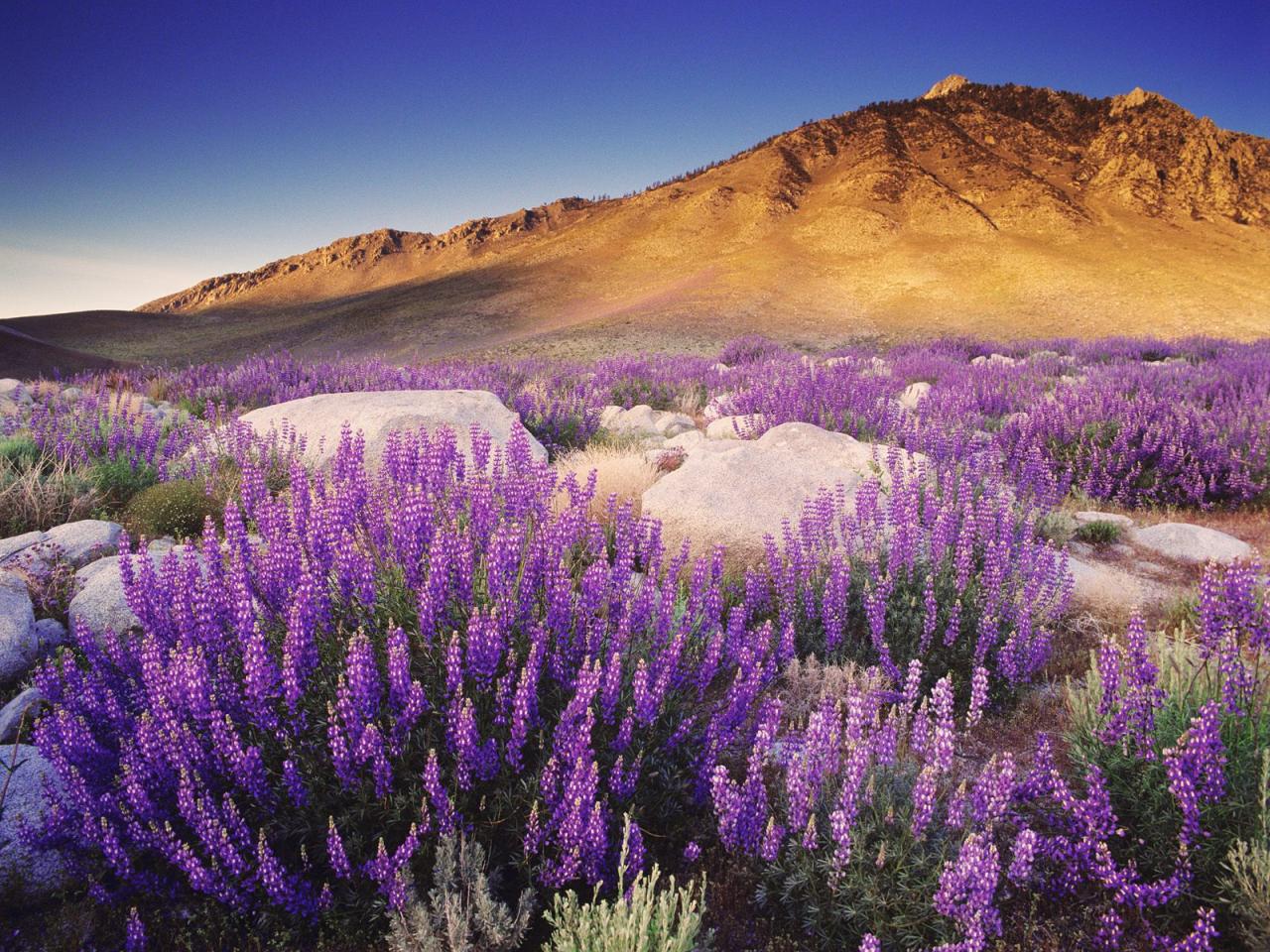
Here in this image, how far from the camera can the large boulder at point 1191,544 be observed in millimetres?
5180

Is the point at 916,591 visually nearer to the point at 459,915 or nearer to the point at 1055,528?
the point at 1055,528

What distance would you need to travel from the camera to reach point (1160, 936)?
2027 mm

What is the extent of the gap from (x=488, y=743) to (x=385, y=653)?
72 cm

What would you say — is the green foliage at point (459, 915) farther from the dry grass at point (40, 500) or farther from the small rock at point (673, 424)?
the small rock at point (673, 424)

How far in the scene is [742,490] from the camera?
16.8ft

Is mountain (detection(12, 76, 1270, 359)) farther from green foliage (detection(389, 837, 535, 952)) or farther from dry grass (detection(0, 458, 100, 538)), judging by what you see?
green foliage (detection(389, 837, 535, 952))

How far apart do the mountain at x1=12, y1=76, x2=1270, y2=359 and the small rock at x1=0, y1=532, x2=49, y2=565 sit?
28.6m

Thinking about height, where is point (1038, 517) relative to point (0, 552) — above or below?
below

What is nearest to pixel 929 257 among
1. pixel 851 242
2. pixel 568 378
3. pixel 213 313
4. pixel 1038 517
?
pixel 851 242

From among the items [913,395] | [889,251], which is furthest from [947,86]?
[913,395]

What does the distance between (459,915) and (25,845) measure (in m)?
1.59

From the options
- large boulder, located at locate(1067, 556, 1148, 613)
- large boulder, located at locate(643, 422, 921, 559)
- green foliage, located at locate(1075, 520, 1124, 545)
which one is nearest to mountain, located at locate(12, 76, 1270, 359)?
large boulder, located at locate(643, 422, 921, 559)

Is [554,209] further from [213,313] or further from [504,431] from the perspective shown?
[504,431]

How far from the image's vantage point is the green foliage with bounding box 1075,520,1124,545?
18.4 feet
